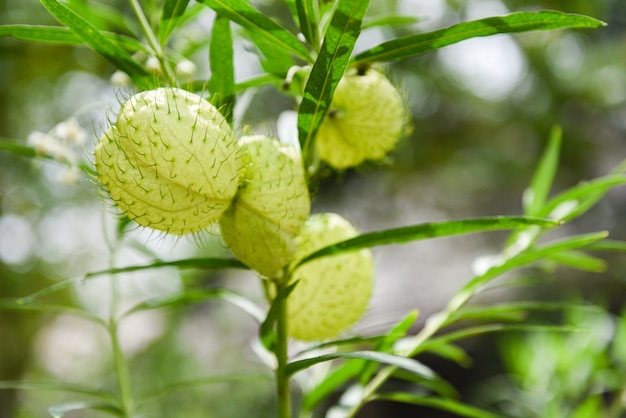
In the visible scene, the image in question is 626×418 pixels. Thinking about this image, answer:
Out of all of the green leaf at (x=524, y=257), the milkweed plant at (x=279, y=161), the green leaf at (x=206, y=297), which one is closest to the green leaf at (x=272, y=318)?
the milkweed plant at (x=279, y=161)

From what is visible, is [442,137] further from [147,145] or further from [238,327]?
[147,145]

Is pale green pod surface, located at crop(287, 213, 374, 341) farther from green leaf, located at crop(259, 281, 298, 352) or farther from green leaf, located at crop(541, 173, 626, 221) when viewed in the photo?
green leaf, located at crop(541, 173, 626, 221)

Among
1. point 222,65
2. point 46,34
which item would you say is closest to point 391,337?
point 222,65

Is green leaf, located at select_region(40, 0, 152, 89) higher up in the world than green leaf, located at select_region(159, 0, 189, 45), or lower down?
lower down

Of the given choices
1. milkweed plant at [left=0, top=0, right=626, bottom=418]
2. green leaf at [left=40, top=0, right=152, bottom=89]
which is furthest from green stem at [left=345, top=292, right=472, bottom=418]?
green leaf at [left=40, top=0, right=152, bottom=89]

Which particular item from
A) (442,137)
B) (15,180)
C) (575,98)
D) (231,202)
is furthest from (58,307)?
(575,98)

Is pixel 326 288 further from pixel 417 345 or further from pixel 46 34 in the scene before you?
pixel 46 34
